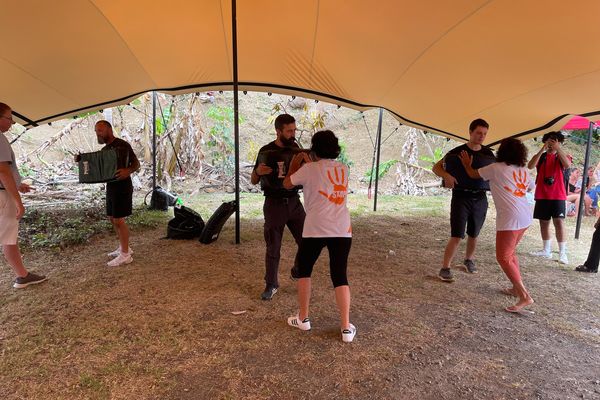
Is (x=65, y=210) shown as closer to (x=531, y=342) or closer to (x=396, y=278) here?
(x=396, y=278)

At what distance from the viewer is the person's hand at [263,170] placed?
3.06 meters

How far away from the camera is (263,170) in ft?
10.1

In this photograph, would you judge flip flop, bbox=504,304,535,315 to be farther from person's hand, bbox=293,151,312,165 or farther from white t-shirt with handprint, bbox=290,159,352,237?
person's hand, bbox=293,151,312,165

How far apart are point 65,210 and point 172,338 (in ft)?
20.3

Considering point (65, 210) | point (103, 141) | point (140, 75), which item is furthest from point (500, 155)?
point (65, 210)

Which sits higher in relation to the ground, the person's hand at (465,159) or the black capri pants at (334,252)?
the person's hand at (465,159)

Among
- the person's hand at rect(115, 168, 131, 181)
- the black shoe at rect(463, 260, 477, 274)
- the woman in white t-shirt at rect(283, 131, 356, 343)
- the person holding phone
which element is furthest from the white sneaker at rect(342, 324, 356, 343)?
the person holding phone

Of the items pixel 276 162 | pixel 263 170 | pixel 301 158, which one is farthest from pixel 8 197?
pixel 301 158

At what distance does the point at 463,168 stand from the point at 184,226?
412 centimetres

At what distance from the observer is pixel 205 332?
9.37ft

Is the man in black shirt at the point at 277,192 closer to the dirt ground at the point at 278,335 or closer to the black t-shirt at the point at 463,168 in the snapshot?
the dirt ground at the point at 278,335

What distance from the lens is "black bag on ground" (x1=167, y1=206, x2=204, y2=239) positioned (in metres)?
5.63

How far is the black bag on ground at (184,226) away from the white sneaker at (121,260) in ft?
3.85

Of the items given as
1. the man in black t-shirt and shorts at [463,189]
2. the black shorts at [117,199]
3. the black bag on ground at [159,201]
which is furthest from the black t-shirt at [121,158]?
the black bag on ground at [159,201]
